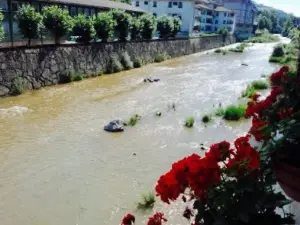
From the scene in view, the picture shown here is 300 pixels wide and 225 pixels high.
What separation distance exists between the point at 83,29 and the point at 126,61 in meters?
4.36

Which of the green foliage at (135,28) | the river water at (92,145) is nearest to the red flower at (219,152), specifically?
the river water at (92,145)

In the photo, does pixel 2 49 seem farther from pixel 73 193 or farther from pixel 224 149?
pixel 224 149

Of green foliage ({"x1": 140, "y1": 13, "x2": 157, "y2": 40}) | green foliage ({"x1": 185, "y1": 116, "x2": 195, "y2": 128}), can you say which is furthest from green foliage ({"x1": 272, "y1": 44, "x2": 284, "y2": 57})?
green foliage ({"x1": 185, "y1": 116, "x2": 195, "y2": 128})

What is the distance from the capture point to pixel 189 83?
19281 mm

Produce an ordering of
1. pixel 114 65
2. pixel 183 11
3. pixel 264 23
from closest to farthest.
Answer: pixel 114 65 < pixel 183 11 < pixel 264 23

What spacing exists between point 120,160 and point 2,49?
29.4ft

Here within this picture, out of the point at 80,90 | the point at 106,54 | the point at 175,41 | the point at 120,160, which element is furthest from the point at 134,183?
the point at 175,41

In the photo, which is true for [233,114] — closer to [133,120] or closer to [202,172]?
[133,120]

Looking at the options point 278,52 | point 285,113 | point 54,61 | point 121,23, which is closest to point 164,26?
point 121,23

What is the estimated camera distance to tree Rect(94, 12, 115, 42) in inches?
802

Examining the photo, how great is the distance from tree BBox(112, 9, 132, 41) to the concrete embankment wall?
0.69 meters

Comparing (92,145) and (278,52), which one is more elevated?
(278,52)

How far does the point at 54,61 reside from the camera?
16891mm

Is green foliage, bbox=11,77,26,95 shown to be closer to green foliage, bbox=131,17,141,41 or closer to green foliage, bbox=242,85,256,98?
green foliage, bbox=242,85,256,98
